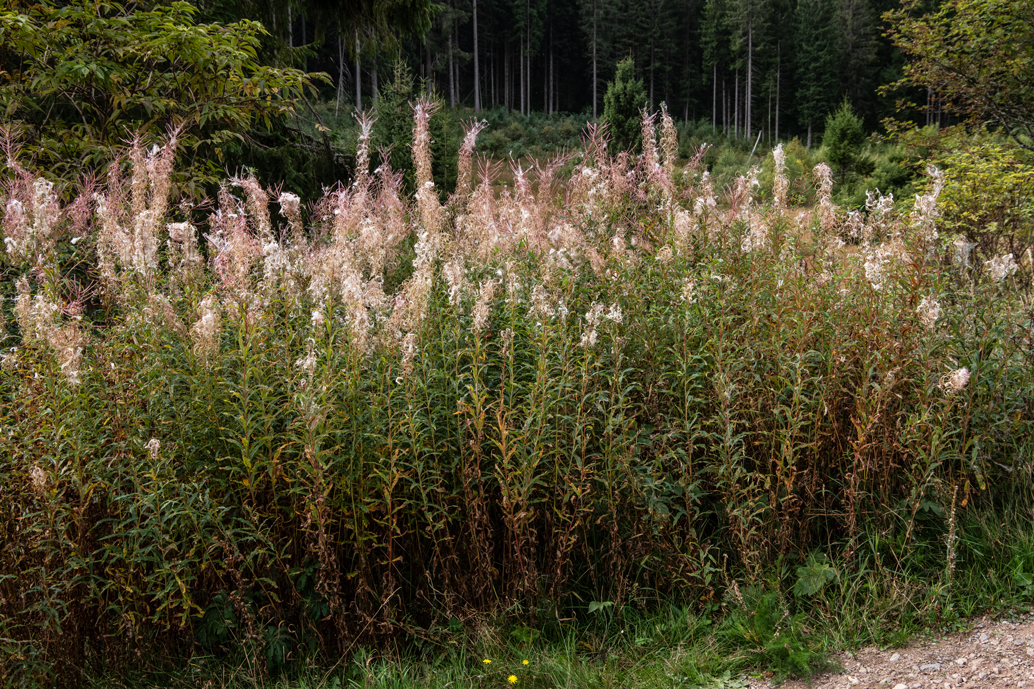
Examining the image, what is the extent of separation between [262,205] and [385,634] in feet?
8.44

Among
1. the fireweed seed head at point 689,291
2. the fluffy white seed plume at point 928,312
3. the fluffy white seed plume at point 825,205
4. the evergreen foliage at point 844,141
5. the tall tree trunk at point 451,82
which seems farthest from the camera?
the tall tree trunk at point 451,82

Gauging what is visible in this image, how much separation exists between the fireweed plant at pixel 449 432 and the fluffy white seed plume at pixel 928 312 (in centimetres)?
2

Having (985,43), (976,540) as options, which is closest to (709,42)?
(985,43)

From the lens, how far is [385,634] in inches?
125

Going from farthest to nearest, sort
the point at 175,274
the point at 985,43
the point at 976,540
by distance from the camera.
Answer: the point at 985,43
the point at 175,274
the point at 976,540

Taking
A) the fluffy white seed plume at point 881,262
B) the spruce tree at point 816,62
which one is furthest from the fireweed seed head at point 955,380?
the spruce tree at point 816,62

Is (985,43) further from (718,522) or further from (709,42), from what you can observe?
(709,42)

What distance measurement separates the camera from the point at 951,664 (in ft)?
9.72

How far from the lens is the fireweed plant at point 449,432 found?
9.67 feet

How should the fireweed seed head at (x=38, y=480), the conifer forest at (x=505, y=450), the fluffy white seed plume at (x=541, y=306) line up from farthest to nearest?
the fluffy white seed plume at (x=541, y=306) → the conifer forest at (x=505, y=450) → the fireweed seed head at (x=38, y=480)

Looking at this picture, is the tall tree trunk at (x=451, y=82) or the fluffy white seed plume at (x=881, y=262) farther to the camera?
the tall tree trunk at (x=451, y=82)

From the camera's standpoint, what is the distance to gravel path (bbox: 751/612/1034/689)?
2.85 metres

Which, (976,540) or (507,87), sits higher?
(507,87)

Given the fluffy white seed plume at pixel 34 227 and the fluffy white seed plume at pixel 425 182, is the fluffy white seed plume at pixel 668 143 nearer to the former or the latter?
the fluffy white seed plume at pixel 425 182
